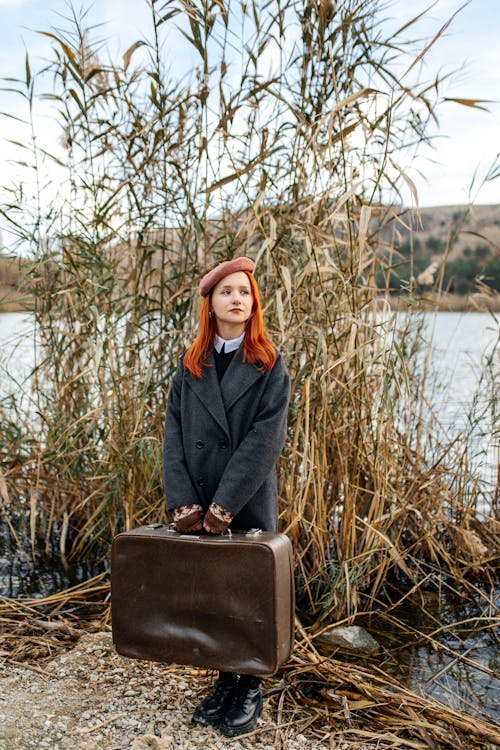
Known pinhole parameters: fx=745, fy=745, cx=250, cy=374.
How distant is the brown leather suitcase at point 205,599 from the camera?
7.14ft

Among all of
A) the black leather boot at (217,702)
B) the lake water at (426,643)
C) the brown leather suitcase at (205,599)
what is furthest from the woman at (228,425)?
the lake water at (426,643)

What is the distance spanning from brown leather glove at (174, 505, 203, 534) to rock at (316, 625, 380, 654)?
1.11m

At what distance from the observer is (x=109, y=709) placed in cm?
244

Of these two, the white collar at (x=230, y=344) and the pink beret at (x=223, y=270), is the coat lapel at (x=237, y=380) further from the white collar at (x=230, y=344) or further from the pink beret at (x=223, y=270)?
the pink beret at (x=223, y=270)

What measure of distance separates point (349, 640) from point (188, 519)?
1.20 meters

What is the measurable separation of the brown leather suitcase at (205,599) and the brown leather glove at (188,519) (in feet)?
0.16

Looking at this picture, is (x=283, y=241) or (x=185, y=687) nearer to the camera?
(x=185, y=687)

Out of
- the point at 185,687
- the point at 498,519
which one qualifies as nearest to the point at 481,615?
the point at 498,519

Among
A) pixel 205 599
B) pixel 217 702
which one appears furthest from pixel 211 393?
pixel 217 702

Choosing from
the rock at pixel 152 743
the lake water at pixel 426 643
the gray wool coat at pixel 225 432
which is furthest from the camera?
the lake water at pixel 426 643

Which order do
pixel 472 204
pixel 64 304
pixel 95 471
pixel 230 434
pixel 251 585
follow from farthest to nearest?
pixel 64 304 → pixel 95 471 → pixel 472 204 → pixel 230 434 → pixel 251 585

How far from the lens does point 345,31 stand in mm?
3232

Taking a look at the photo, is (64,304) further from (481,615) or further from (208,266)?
(481,615)

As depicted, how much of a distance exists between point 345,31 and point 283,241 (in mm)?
938
